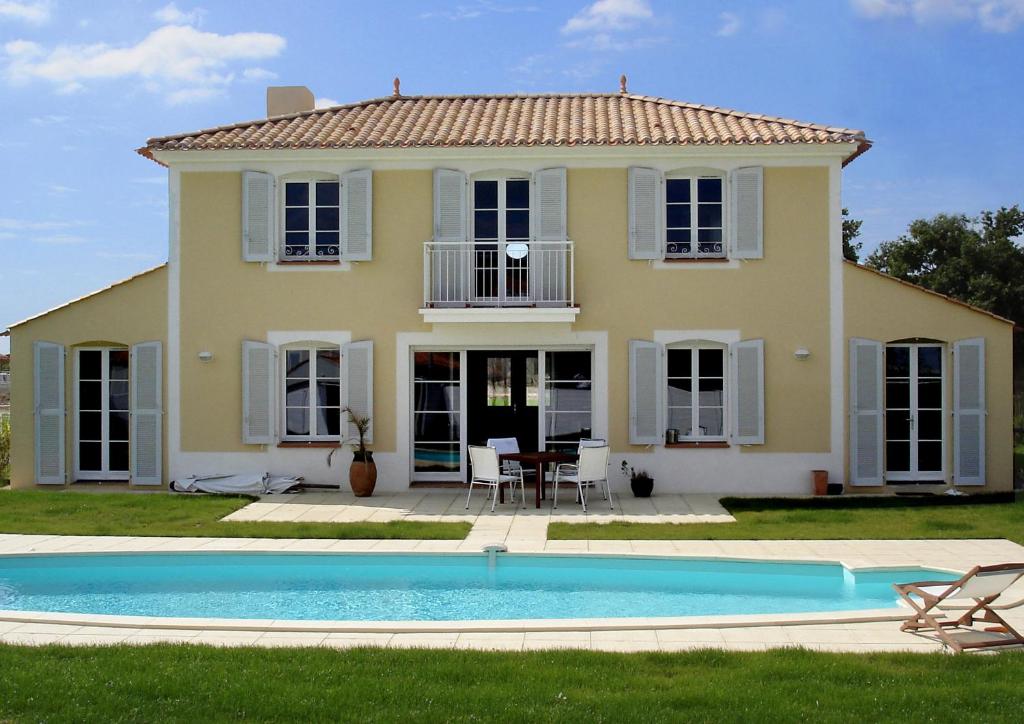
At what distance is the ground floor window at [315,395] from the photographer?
52.4ft

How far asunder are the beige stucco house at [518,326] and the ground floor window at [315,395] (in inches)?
1.4

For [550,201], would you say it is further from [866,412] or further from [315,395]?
[866,412]

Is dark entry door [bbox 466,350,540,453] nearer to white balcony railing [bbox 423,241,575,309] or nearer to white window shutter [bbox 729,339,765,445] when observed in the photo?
white balcony railing [bbox 423,241,575,309]

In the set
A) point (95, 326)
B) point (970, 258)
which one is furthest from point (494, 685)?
point (970, 258)

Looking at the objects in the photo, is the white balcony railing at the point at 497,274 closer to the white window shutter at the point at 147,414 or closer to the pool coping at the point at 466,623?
the white window shutter at the point at 147,414

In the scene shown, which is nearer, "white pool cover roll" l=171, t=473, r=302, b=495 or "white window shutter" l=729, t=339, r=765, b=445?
"white window shutter" l=729, t=339, r=765, b=445

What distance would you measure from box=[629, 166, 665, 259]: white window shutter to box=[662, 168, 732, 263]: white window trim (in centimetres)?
17

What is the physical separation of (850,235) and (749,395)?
22.9m

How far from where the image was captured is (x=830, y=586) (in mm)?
9703

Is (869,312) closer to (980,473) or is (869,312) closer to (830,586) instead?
(980,473)

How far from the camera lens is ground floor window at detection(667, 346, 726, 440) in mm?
15586

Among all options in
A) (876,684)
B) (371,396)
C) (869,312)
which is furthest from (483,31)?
(876,684)

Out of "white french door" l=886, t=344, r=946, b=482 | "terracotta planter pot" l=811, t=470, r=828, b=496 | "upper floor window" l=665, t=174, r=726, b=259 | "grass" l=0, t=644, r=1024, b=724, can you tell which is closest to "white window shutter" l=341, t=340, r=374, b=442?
"upper floor window" l=665, t=174, r=726, b=259

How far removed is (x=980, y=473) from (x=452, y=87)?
11.7 meters
